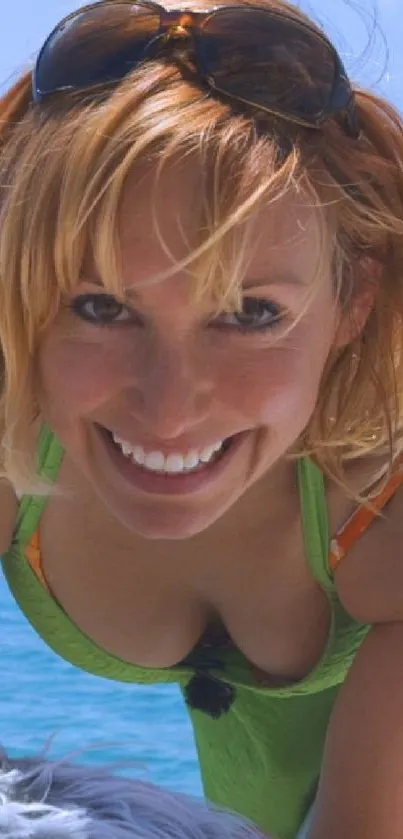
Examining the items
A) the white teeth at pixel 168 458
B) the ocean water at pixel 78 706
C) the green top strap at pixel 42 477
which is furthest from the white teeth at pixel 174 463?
the ocean water at pixel 78 706

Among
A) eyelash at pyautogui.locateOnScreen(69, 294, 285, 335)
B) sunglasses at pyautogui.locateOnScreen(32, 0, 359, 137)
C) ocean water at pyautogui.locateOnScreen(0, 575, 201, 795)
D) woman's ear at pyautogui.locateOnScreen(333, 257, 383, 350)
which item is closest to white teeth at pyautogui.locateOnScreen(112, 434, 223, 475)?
eyelash at pyautogui.locateOnScreen(69, 294, 285, 335)

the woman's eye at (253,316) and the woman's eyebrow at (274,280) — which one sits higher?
the woman's eyebrow at (274,280)

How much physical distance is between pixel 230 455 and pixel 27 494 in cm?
40

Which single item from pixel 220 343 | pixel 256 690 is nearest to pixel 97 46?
pixel 220 343

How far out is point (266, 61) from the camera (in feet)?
4.73

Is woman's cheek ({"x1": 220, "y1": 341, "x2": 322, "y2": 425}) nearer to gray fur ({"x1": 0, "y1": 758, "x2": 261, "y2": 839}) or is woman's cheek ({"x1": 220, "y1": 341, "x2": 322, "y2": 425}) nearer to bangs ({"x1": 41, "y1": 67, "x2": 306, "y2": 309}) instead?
bangs ({"x1": 41, "y1": 67, "x2": 306, "y2": 309})

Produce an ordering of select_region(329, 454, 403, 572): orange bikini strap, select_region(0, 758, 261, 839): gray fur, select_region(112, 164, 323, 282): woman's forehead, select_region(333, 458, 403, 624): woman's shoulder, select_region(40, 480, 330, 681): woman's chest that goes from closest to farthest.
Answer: select_region(0, 758, 261, 839): gray fur
select_region(112, 164, 323, 282): woman's forehead
select_region(333, 458, 403, 624): woman's shoulder
select_region(329, 454, 403, 572): orange bikini strap
select_region(40, 480, 330, 681): woman's chest

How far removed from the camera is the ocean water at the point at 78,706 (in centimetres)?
353

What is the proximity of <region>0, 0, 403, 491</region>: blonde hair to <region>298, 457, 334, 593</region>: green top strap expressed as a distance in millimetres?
115

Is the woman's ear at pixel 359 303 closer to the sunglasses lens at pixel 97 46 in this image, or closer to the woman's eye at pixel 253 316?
the woman's eye at pixel 253 316

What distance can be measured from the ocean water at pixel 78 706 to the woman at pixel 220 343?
5.12ft

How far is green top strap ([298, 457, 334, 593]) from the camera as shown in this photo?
1.77 m

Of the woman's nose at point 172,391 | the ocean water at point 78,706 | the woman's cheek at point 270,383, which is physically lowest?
the ocean water at point 78,706

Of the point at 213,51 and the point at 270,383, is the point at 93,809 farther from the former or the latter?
the point at 213,51
